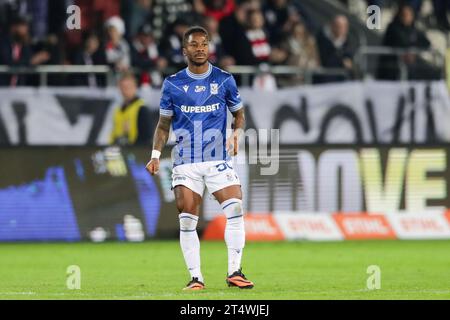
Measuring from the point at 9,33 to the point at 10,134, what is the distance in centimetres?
193

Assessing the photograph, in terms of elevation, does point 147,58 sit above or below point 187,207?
above

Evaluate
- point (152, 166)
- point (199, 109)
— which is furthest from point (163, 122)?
point (152, 166)

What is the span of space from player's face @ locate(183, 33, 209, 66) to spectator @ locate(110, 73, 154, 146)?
27.0 feet

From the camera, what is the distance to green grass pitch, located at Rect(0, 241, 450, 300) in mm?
11328

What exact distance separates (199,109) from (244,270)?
2982mm

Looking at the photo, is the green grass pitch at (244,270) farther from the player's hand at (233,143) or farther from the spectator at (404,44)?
the spectator at (404,44)

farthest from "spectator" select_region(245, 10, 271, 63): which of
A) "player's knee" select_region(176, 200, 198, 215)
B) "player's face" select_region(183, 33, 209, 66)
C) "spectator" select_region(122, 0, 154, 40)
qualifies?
"player's knee" select_region(176, 200, 198, 215)

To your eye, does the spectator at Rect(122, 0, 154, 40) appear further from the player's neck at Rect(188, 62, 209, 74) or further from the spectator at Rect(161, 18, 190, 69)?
the player's neck at Rect(188, 62, 209, 74)

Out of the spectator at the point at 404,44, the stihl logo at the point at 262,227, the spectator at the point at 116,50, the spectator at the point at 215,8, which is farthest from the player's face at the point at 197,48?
the spectator at the point at 404,44

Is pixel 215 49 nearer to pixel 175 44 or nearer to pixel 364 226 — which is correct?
pixel 175 44

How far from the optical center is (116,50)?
69.0 ft

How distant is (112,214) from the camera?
19.2m

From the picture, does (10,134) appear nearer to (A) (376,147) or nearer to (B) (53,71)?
(B) (53,71)

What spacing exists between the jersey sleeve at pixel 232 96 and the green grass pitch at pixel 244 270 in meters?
1.66
